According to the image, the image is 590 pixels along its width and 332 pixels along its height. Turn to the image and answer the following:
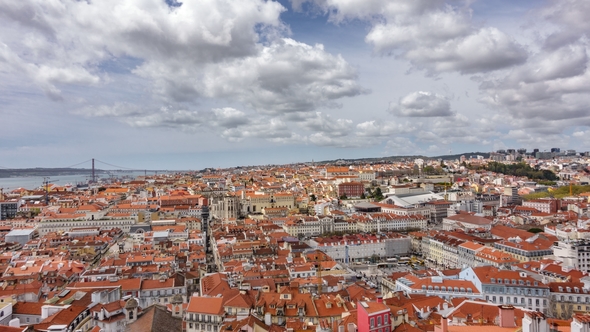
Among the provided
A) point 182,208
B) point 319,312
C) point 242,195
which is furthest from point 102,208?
point 319,312

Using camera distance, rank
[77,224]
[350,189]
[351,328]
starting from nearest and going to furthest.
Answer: [351,328], [77,224], [350,189]

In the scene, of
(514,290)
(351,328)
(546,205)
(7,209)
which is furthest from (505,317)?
(7,209)

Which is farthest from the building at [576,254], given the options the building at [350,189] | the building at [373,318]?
the building at [350,189]

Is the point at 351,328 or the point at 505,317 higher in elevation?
the point at 505,317

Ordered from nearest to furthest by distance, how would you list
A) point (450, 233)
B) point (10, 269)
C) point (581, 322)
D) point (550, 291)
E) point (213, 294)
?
point (581, 322)
point (213, 294)
point (550, 291)
point (10, 269)
point (450, 233)

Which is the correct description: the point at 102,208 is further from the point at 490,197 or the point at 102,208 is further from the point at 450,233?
the point at 490,197

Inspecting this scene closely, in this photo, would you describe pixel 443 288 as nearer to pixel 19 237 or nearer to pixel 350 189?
pixel 19 237

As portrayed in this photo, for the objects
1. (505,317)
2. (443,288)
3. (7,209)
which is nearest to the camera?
(505,317)

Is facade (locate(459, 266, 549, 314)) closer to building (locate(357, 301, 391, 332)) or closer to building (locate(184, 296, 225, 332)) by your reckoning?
building (locate(357, 301, 391, 332))
